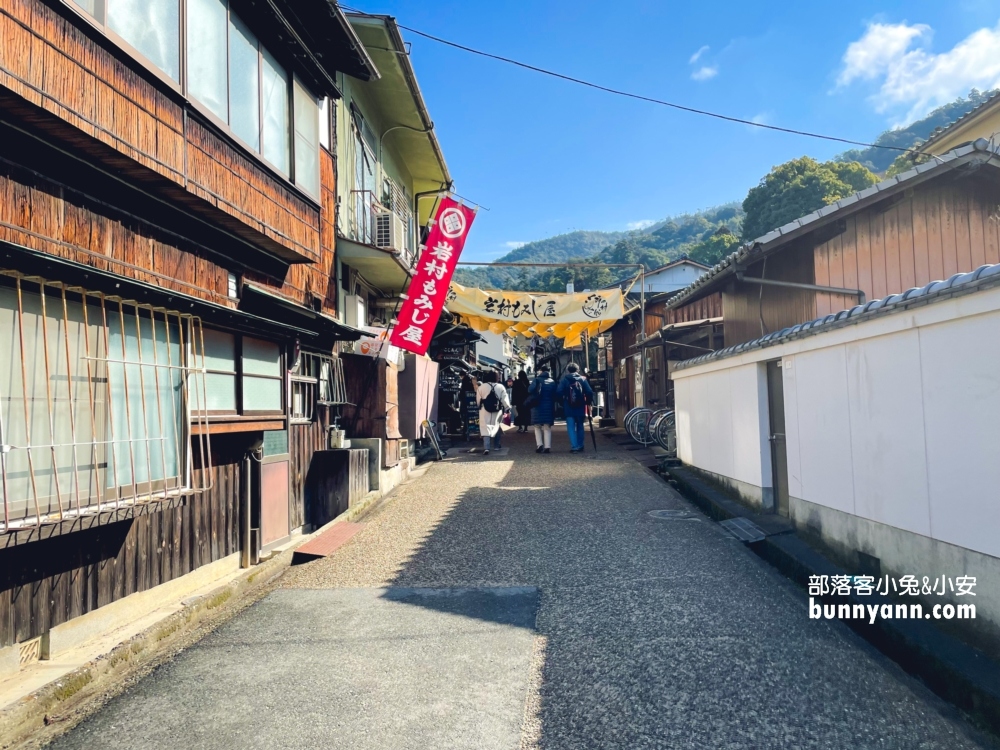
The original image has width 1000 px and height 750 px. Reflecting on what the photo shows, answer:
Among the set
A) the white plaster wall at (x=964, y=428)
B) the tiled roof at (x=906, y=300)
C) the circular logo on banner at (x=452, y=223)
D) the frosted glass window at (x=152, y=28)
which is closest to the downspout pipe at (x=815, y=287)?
the tiled roof at (x=906, y=300)

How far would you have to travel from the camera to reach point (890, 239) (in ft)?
32.0

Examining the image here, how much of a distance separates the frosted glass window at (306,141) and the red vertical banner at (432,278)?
8.09 feet

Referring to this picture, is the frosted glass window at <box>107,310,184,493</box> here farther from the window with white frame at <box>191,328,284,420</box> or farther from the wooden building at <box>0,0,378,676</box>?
the window with white frame at <box>191,328,284,420</box>

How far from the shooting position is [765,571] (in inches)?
241

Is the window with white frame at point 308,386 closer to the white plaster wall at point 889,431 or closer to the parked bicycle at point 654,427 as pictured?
the white plaster wall at point 889,431

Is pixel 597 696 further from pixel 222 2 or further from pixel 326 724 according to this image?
pixel 222 2

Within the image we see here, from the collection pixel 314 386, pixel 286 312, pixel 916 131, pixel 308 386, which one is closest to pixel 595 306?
pixel 314 386

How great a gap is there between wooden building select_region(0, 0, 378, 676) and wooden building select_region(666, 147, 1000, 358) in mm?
7742

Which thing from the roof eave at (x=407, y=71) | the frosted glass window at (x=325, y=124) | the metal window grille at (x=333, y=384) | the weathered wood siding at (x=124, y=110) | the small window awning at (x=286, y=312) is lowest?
the metal window grille at (x=333, y=384)

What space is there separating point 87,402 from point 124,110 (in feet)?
7.95

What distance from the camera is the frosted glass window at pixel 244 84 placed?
649cm

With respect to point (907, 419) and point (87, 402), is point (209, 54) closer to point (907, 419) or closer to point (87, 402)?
point (87, 402)

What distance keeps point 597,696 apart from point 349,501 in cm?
617

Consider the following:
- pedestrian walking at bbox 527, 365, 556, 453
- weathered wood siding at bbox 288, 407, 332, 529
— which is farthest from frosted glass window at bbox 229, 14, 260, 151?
pedestrian walking at bbox 527, 365, 556, 453
